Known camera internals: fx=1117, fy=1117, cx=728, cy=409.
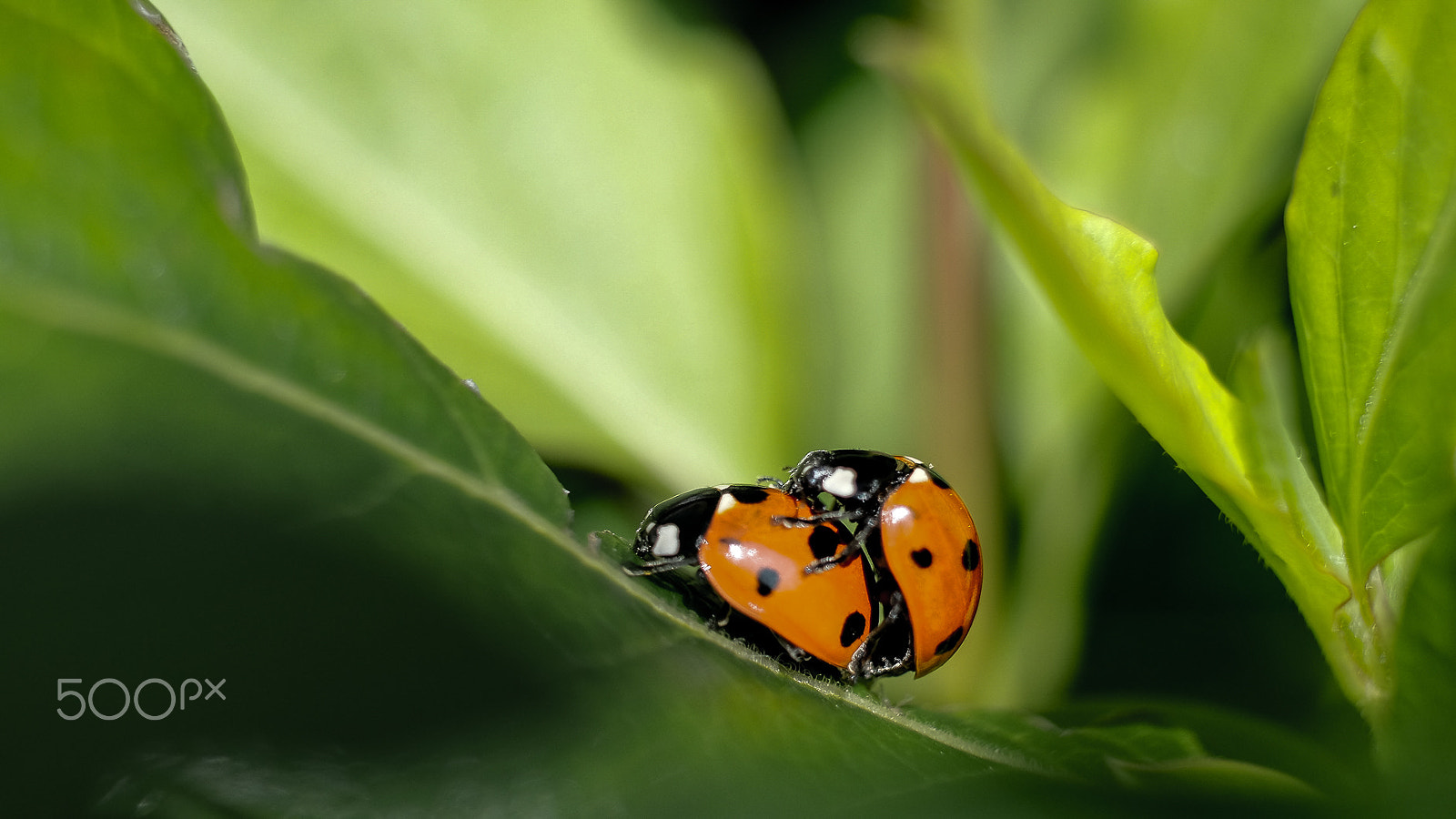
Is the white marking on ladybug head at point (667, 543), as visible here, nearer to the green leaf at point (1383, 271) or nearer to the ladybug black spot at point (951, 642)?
the ladybug black spot at point (951, 642)

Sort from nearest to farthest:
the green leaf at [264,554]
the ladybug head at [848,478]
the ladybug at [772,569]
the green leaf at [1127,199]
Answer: the green leaf at [264,554], the ladybug at [772,569], the ladybug head at [848,478], the green leaf at [1127,199]

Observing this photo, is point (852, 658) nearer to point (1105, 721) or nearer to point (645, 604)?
point (1105, 721)

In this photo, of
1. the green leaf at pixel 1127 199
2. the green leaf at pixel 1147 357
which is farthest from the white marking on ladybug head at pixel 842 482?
the green leaf at pixel 1147 357

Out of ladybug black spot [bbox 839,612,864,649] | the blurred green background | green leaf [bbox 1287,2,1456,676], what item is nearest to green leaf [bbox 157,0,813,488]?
the blurred green background

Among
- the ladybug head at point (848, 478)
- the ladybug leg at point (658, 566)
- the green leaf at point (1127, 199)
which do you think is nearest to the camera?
the ladybug leg at point (658, 566)

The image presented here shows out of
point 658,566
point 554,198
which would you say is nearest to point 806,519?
point 658,566

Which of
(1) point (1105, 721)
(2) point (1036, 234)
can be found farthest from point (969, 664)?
(2) point (1036, 234)

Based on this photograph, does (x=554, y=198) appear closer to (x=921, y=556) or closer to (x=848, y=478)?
(x=848, y=478)
